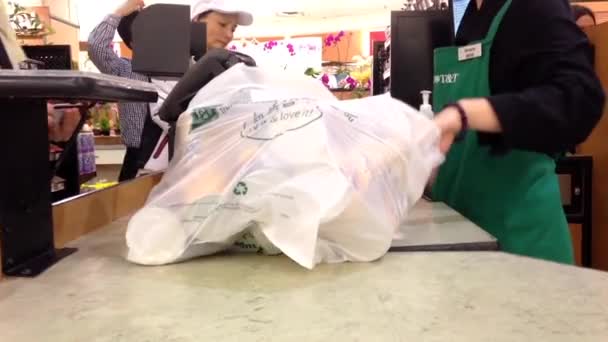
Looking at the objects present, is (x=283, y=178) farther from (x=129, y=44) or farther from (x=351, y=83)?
(x=351, y=83)

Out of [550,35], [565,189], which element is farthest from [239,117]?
[565,189]

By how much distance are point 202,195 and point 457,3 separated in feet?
2.97

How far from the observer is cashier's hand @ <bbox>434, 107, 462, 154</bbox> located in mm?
783

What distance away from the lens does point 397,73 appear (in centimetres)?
185

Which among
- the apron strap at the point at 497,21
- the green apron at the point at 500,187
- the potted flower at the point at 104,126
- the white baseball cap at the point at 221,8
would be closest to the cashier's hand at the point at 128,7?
the white baseball cap at the point at 221,8

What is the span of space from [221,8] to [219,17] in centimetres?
3

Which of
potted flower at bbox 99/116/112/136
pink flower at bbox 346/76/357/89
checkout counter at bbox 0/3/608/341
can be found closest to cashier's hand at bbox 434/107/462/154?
checkout counter at bbox 0/3/608/341

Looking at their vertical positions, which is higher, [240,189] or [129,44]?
[129,44]

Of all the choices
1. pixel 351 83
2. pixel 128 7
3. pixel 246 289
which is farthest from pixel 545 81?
pixel 351 83

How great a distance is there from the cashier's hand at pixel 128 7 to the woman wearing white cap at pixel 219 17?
0.35m

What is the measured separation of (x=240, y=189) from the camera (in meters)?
0.66

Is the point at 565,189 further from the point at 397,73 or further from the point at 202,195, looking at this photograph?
the point at 202,195

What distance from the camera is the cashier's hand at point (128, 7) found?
6.58 ft

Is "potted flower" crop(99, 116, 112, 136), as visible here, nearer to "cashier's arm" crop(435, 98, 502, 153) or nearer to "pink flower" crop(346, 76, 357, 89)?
"pink flower" crop(346, 76, 357, 89)
